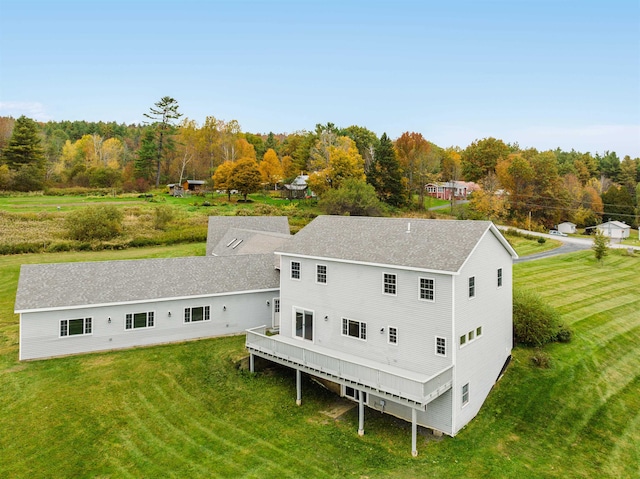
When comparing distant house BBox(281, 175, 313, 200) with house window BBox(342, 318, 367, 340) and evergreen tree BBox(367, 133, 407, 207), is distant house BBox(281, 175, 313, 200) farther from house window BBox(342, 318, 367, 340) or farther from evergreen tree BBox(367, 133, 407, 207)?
house window BBox(342, 318, 367, 340)

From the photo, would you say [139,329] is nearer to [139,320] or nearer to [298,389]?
[139,320]

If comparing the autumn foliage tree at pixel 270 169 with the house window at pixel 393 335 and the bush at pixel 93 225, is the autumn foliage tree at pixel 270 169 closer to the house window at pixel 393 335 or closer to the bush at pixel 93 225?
the bush at pixel 93 225

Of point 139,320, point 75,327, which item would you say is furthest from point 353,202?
point 75,327

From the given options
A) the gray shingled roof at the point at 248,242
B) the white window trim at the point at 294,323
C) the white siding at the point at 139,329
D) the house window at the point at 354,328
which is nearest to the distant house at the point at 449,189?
the gray shingled roof at the point at 248,242

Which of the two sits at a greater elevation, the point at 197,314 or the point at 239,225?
the point at 239,225

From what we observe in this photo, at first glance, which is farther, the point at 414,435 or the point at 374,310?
the point at 374,310

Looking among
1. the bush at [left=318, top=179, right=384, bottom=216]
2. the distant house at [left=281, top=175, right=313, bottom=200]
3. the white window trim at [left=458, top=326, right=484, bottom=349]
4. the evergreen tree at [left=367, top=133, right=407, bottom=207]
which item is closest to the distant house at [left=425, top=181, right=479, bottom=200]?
the evergreen tree at [left=367, top=133, right=407, bottom=207]
